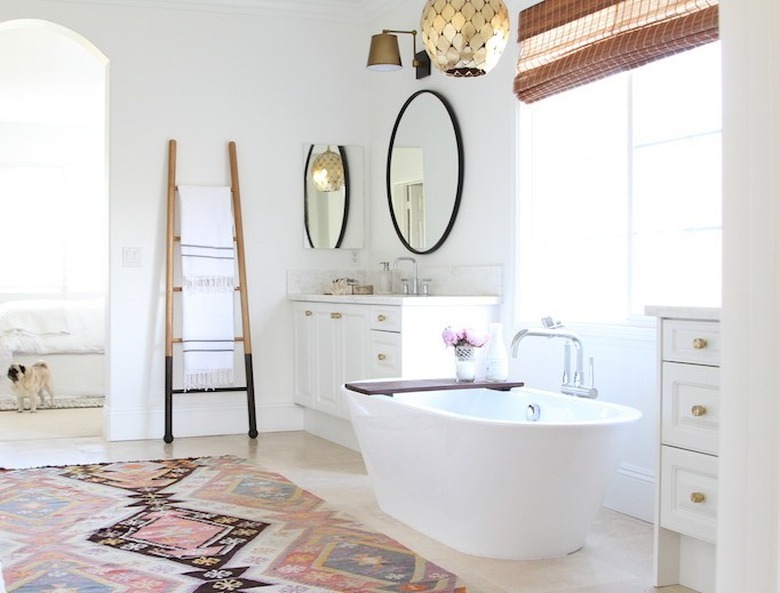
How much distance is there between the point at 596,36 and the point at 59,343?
17.3ft

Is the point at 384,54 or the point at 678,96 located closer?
the point at 678,96

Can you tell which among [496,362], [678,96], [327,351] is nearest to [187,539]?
[496,362]

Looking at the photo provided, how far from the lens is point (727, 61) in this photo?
624 millimetres

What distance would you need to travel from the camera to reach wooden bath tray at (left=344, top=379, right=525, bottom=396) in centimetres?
358

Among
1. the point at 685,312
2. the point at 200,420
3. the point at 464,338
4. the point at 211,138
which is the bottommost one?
the point at 200,420

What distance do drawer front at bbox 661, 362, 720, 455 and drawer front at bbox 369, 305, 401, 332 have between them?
1880mm

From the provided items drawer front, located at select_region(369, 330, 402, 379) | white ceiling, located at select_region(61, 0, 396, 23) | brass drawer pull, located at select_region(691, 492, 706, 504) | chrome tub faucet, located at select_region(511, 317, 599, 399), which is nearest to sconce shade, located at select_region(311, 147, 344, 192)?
white ceiling, located at select_region(61, 0, 396, 23)

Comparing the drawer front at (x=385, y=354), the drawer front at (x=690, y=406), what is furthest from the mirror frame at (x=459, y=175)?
the drawer front at (x=690, y=406)

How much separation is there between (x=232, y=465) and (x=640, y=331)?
2.15m

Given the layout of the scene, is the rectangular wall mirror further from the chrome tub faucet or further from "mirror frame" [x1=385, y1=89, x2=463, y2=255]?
the chrome tub faucet

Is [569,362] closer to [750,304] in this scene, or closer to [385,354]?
[385,354]

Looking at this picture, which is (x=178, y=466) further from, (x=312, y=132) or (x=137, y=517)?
(x=312, y=132)

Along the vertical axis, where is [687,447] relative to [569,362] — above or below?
below

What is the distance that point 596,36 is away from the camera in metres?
3.62
